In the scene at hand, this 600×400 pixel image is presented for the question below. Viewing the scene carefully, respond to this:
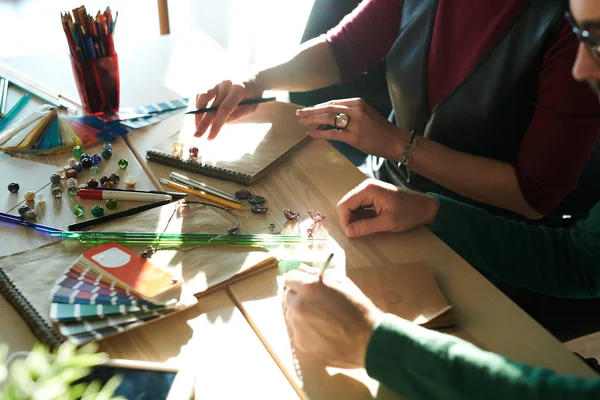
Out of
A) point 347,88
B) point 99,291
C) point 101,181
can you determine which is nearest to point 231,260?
point 99,291

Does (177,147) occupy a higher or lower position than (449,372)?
higher

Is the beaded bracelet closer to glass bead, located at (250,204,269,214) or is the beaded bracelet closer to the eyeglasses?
glass bead, located at (250,204,269,214)

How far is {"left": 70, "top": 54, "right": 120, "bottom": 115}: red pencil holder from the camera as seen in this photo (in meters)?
1.20

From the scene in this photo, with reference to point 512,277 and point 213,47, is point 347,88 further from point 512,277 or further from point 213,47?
point 512,277

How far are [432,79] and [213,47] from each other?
0.69 m

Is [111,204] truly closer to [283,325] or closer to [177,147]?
[177,147]

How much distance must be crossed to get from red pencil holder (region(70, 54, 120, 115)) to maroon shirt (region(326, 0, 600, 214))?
2.33ft

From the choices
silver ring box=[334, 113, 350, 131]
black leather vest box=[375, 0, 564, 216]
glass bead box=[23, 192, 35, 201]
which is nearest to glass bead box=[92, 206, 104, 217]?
glass bead box=[23, 192, 35, 201]

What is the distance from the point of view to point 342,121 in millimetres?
1154

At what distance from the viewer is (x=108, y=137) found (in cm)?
116

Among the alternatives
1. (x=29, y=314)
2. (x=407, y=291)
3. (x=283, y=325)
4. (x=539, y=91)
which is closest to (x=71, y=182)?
(x=29, y=314)

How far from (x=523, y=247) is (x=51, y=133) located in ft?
3.15

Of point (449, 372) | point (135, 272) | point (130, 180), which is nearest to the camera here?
point (449, 372)

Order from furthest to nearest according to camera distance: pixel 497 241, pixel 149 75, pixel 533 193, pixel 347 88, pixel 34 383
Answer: pixel 347 88 → pixel 149 75 → pixel 533 193 → pixel 497 241 → pixel 34 383
